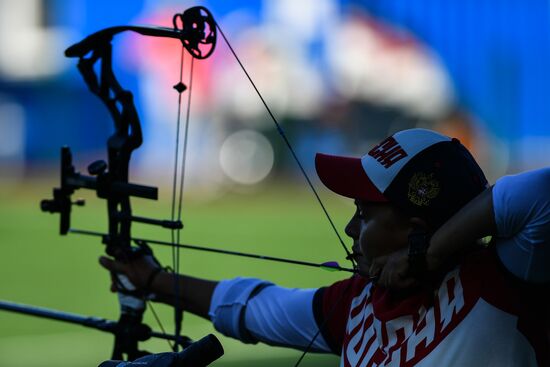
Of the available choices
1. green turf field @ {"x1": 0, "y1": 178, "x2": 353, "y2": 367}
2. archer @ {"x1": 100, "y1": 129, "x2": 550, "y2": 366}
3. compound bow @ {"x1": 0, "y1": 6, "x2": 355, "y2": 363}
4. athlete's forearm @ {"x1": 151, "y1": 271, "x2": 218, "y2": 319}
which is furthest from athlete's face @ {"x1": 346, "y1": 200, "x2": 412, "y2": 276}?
green turf field @ {"x1": 0, "y1": 178, "x2": 353, "y2": 367}

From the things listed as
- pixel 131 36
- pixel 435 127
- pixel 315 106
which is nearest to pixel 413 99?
pixel 435 127

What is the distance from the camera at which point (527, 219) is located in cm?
119

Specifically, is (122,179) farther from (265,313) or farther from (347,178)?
(347,178)

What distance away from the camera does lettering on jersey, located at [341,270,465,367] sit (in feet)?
4.25

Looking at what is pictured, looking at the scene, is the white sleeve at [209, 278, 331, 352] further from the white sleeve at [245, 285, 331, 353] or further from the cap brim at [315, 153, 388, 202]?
the cap brim at [315, 153, 388, 202]

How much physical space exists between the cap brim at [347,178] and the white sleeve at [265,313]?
315 millimetres

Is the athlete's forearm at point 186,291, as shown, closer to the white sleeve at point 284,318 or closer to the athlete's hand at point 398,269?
the white sleeve at point 284,318

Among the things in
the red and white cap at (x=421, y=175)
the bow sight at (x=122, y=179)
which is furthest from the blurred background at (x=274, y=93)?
the red and white cap at (x=421, y=175)

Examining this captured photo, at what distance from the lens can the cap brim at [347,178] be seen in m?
1.37

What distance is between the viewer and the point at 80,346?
479cm

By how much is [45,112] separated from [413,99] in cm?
469

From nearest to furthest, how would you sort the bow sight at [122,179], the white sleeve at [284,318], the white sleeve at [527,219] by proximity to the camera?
the white sleeve at [527,219]
the white sleeve at [284,318]
the bow sight at [122,179]

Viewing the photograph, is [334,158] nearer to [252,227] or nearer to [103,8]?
[252,227]

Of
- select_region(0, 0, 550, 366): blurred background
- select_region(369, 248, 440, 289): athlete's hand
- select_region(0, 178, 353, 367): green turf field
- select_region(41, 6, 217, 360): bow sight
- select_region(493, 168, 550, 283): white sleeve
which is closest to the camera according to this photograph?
select_region(493, 168, 550, 283): white sleeve
